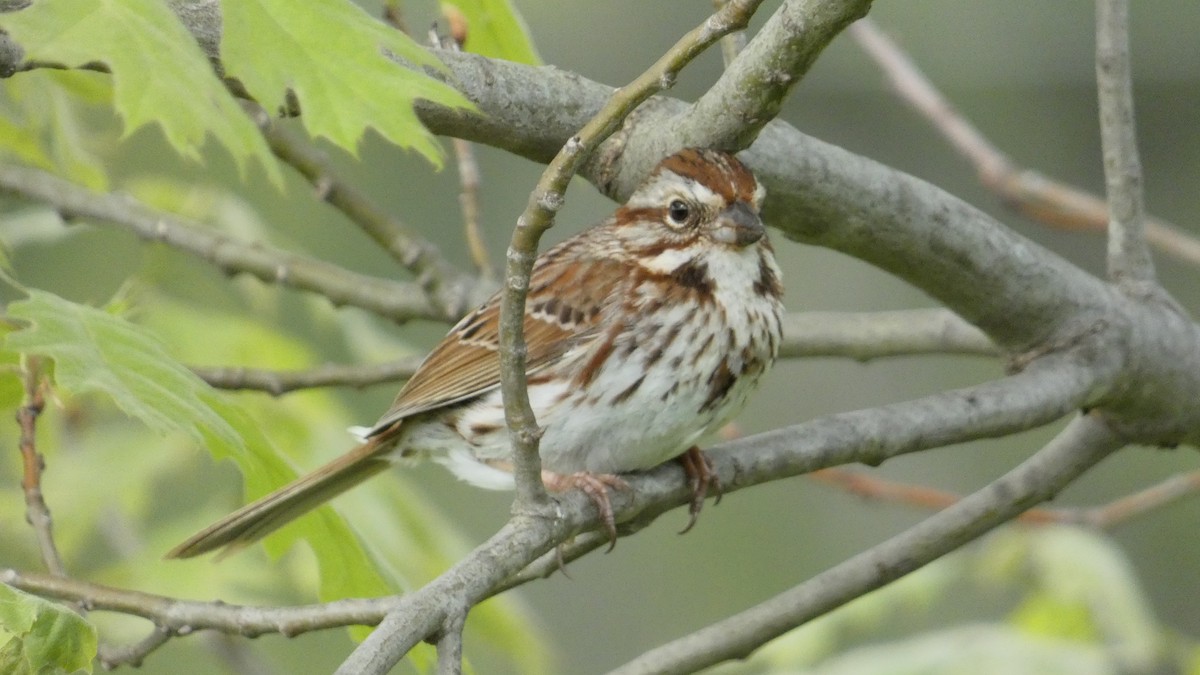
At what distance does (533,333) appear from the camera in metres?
2.74

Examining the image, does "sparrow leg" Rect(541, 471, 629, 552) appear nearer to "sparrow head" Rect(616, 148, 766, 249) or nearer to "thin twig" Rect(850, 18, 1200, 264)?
"sparrow head" Rect(616, 148, 766, 249)

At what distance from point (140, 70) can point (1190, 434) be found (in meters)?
1.90

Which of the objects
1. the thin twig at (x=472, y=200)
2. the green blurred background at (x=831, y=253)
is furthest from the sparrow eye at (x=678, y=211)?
the green blurred background at (x=831, y=253)

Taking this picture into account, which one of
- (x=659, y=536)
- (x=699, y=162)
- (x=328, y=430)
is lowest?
(x=659, y=536)

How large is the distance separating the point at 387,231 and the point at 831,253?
17.6 feet

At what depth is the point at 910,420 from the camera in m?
2.22

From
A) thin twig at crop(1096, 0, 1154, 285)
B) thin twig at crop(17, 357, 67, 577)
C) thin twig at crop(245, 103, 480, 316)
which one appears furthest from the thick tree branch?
thin twig at crop(245, 103, 480, 316)

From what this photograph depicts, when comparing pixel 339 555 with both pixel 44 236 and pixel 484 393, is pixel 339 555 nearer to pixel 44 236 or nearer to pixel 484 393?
pixel 484 393

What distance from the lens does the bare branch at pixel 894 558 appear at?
2326mm

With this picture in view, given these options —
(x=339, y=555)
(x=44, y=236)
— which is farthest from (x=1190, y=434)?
(x=44, y=236)

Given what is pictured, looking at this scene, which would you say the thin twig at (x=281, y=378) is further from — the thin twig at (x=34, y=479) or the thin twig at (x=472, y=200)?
the thin twig at (x=34, y=479)

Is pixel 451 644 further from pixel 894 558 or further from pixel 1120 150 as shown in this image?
pixel 1120 150

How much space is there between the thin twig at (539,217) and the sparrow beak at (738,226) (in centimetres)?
70

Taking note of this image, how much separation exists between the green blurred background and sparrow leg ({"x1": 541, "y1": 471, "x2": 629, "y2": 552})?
497 centimetres
